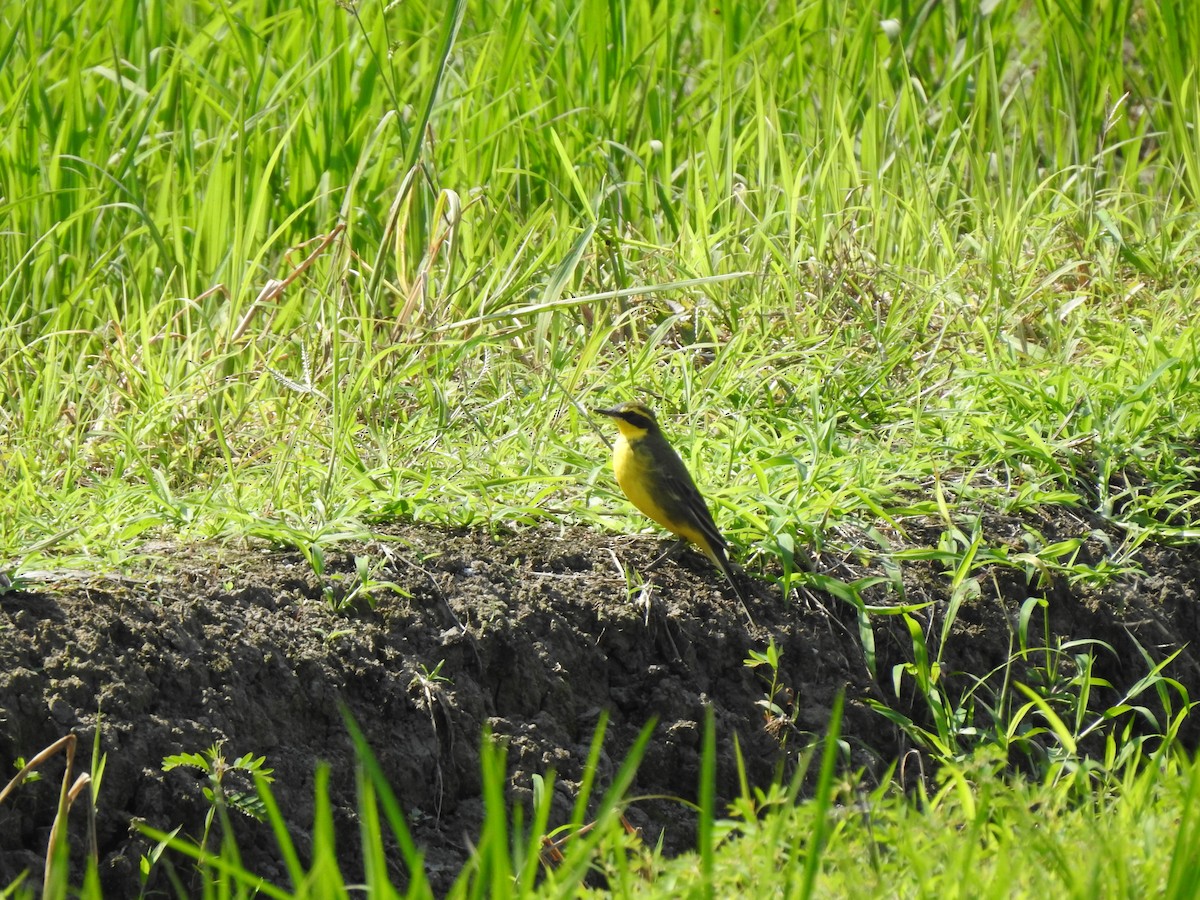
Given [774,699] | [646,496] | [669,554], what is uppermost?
[646,496]

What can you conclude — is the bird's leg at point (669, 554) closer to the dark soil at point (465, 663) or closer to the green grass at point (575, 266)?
the dark soil at point (465, 663)

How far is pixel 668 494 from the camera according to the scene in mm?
3980

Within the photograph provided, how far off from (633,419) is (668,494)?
0.41 m

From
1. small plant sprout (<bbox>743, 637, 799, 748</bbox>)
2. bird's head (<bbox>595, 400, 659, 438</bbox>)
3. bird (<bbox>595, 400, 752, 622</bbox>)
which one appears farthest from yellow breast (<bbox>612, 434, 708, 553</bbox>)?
small plant sprout (<bbox>743, 637, 799, 748</bbox>)

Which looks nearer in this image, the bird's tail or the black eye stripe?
the bird's tail

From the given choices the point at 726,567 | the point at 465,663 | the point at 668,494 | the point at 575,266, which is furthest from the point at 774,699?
the point at 575,266

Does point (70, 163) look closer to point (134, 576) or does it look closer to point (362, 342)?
point (362, 342)

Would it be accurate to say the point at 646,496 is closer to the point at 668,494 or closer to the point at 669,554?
the point at 668,494

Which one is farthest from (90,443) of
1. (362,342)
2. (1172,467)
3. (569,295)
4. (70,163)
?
(1172,467)

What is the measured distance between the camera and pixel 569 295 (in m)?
5.60

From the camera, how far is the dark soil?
3328 mm

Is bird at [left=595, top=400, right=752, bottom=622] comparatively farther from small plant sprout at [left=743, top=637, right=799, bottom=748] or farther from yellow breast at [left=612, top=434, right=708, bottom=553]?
small plant sprout at [left=743, top=637, right=799, bottom=748]

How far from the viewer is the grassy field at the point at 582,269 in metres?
4.49

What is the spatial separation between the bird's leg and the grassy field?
0.54ft
